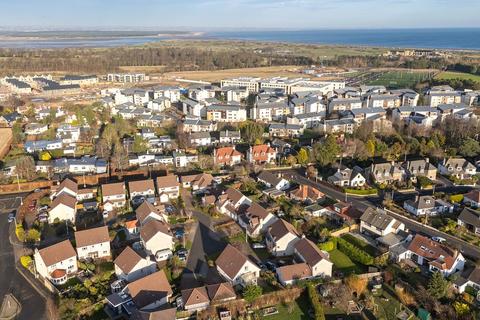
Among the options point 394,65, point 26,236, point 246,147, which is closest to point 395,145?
point 246,147

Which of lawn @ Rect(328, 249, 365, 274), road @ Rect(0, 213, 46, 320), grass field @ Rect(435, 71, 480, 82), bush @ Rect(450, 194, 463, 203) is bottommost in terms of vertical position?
road @ Rect(0, 213, 46, 320)

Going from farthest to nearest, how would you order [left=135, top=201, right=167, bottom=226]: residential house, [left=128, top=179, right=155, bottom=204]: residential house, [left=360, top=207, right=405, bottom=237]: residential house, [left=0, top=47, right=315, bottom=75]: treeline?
[left=0, top=47, right=315, bottom=75]: treeline → [left=128, top=179, right=155, bottom=204]: residential house → [left=135, top=201, right=167, bottom=226]: residential house → [left=360, top=207, right=405, bottom=237]: residential house

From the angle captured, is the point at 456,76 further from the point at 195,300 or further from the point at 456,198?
the point at 195,300

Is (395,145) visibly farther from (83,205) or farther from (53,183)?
(53,183)

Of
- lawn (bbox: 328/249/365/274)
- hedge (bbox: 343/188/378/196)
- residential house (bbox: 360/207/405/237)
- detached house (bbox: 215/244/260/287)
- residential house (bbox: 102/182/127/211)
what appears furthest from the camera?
hedge (bbox: 343/188/378/196)

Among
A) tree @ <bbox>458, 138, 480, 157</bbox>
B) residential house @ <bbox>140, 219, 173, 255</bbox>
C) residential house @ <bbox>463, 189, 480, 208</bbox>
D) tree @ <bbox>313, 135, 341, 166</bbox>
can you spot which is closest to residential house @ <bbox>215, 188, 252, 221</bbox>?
residential house @ <bbox>140, 219, 173, 255</bbox>

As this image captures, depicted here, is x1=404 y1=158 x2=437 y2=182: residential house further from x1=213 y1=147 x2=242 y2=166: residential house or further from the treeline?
the treeline

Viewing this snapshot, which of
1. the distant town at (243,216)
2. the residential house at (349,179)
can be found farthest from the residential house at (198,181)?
the residential house at (349,179)
